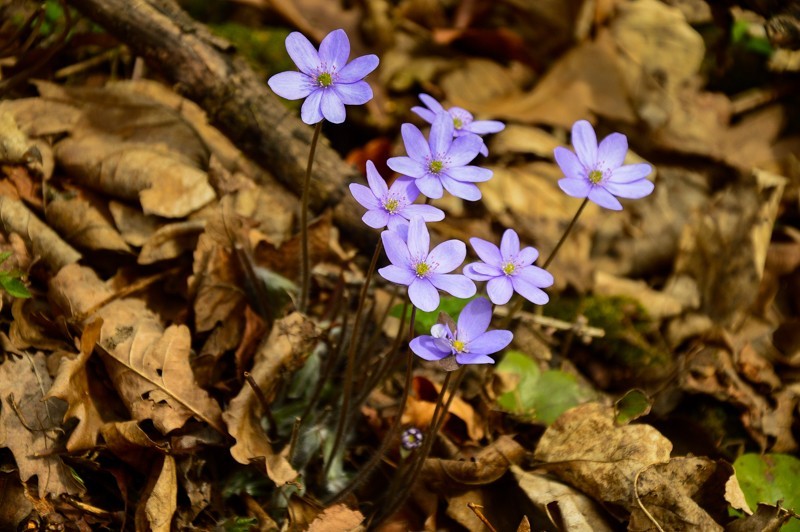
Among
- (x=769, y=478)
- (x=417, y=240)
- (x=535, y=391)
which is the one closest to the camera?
(x=417, y=240)

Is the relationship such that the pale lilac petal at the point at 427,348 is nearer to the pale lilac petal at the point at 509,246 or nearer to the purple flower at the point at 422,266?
the purple flower at the point at 422,266

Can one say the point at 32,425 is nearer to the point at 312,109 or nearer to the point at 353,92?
the point at 312,109

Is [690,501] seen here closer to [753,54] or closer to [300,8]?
[300,8]

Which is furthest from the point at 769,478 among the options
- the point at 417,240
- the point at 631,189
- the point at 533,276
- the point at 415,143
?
the point at 415,143

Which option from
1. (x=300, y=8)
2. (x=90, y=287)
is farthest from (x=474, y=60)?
(x=90, y=287)

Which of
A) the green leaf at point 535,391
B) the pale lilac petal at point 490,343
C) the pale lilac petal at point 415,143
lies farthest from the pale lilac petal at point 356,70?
the green leaf at point 535,391
